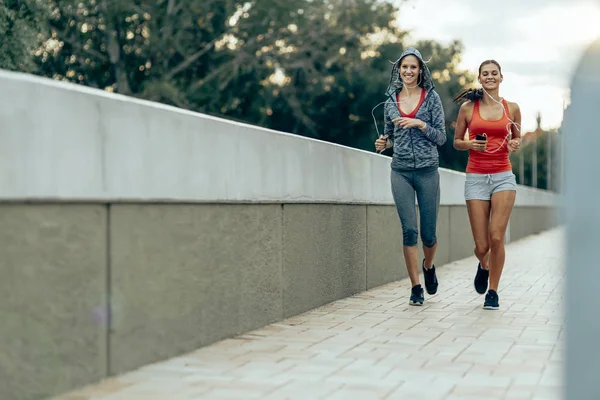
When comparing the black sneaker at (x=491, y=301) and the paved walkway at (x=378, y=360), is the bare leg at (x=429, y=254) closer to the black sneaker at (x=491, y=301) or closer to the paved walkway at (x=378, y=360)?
the paved walkway at (x=378, y=360)

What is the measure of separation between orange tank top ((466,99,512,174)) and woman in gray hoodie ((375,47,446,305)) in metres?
0.30

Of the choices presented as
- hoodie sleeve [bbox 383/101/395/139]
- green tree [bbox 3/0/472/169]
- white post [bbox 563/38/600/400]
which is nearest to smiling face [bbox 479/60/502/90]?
hoodie sleeve [bbox 383/101/395/139]

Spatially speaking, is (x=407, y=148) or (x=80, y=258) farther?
(x=407, y=148)

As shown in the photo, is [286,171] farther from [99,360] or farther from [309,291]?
[99,360]

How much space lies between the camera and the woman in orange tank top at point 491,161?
847 cm

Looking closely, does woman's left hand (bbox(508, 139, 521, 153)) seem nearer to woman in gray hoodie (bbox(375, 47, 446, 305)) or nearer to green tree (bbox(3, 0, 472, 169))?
woman in gray hoodie (bbox(375, 47, 446, 305))

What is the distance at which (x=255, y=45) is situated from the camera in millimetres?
36594

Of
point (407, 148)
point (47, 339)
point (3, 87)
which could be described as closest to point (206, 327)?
point (47, 339)

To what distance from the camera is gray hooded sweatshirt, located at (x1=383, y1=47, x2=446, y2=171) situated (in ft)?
28.1

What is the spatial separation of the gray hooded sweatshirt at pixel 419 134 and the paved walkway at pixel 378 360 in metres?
1.20

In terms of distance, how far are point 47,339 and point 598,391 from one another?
2.42m

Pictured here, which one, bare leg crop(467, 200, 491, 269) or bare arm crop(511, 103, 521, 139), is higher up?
bare arm crop(511, 103, 521, 139)

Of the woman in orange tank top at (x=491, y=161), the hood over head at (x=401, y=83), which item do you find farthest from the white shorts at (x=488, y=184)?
the hood over head at (x=401, y=83)

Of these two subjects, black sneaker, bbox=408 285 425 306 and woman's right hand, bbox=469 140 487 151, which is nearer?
woman's right hand, bbox=469 140 487 151
